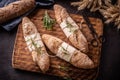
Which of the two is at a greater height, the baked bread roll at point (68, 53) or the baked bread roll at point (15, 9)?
the baked bread roll at point (15, 9)

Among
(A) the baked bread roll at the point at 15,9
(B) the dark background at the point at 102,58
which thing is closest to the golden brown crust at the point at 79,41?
(B) the dark background at the point at 102,58

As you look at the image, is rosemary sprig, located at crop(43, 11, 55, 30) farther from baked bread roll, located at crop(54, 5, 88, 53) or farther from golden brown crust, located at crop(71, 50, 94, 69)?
golden brown crust, located at crop(71, 50, 94, 69)

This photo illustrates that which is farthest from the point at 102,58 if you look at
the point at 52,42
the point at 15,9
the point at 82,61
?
the point at 15,9

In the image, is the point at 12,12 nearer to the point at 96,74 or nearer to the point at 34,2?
the point at 34,2

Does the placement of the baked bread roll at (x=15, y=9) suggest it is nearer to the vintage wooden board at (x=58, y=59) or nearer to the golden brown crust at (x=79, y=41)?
the vintage wooden board at (x=58, y=59)

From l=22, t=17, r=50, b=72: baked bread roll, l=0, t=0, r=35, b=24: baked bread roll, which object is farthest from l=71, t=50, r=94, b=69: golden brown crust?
l=0, t=0, r=35, b=24: baked bread roll
